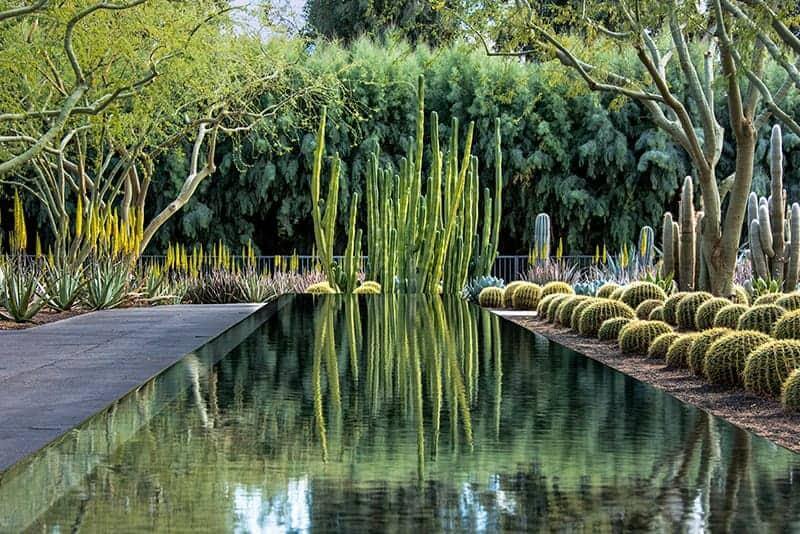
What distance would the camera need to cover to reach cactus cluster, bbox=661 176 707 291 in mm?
14094

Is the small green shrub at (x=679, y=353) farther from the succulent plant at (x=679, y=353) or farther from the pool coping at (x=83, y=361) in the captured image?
the pool coping at (x=83, y=361)

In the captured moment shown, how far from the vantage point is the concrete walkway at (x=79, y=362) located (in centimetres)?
587

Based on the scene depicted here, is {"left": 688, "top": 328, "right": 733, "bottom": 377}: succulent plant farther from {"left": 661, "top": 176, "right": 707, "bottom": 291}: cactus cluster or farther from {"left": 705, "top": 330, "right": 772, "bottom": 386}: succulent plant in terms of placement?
{"left": 661, "top": 176, "right": 707, "bottom": 291}: cactus cluster

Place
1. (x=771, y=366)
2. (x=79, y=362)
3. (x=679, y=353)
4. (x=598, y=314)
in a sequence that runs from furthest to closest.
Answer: (x=598, y=314), (x=679, y=353), (x=79, y=362), (x=771, y=366)

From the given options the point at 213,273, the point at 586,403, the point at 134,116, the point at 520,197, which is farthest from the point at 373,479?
the point at 520,197

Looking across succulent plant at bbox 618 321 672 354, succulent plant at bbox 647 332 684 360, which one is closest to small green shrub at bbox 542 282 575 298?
succulent plant at bbox 618 321 672 354

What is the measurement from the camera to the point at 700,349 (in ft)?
29.4

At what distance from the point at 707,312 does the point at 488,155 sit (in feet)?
39.2

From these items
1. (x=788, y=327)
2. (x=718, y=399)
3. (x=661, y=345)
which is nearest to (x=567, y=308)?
(x=661, y=345)

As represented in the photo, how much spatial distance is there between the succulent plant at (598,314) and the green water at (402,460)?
536 centimetres

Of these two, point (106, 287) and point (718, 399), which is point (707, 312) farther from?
point (106, 287)

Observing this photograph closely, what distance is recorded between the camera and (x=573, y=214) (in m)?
23.5

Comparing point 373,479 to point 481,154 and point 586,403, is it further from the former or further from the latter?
point 481,154

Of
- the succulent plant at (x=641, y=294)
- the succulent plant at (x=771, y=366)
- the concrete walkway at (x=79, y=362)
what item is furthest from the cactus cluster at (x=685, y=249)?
the succulent plant at (x=771, y=366)
